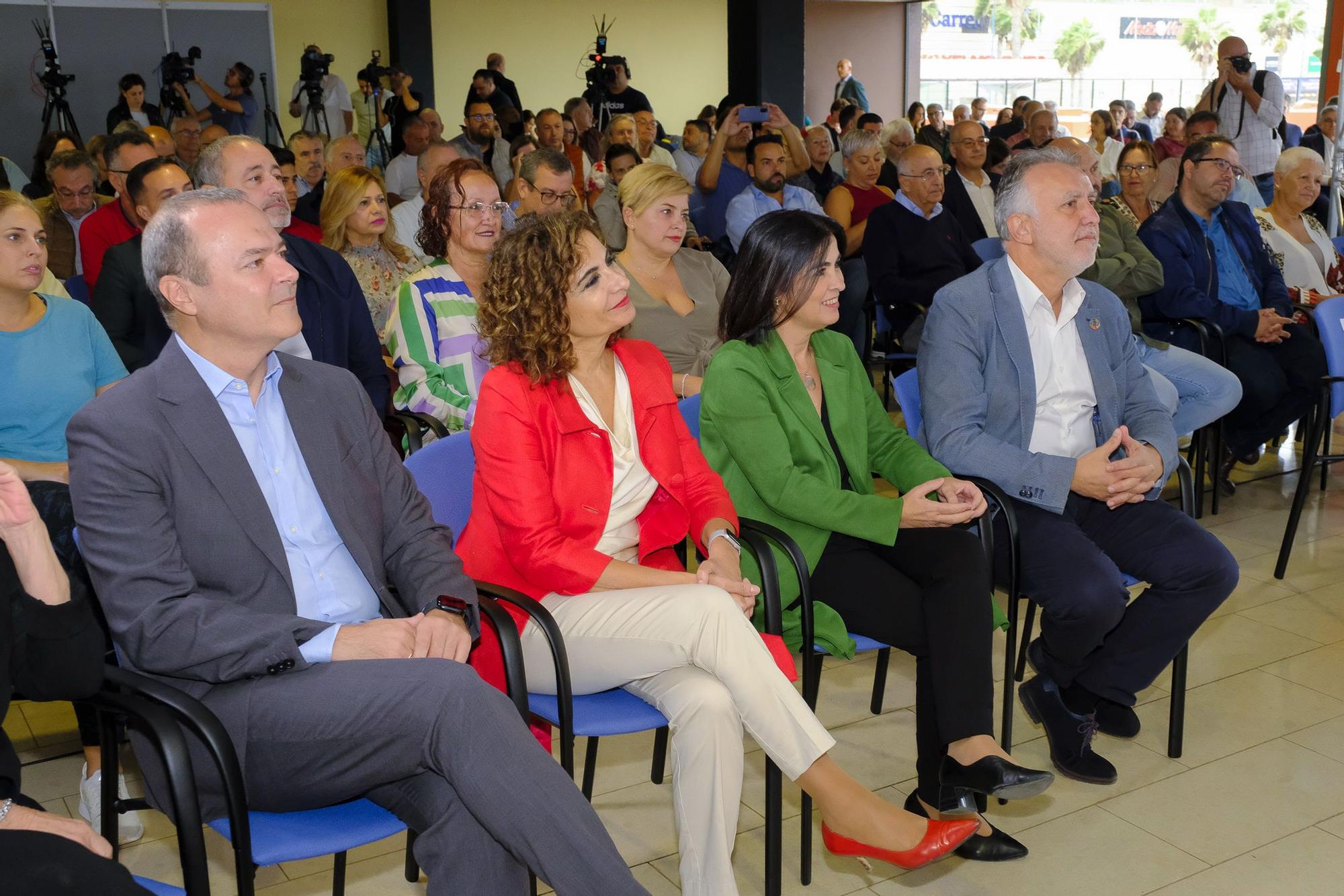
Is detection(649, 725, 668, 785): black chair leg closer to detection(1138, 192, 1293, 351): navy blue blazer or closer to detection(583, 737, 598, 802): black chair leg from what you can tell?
detection(583, 737, 598, 802): black chair leg

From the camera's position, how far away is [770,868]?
2062mm

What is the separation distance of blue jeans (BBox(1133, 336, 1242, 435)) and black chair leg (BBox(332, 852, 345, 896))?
2793 millimetres

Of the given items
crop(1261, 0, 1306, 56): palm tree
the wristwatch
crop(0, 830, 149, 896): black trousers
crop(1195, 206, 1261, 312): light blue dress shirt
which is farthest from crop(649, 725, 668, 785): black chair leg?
Answer: crop(1261, 0, 1306, 56): palm tree

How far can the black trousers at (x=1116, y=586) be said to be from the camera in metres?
2.48

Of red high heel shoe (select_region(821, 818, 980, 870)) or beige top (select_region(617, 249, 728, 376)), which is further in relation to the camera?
beige top (select_region(617, 249, 728, 376))

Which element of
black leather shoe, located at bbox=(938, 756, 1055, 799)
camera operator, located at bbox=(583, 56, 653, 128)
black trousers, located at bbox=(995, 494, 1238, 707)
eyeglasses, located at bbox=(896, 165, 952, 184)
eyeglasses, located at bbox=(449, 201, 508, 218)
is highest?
camera operator, located at bbox=(583, 56, 653, 128)

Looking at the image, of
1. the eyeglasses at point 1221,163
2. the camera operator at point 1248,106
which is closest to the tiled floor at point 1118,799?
the eyeglasses at point 1221,163

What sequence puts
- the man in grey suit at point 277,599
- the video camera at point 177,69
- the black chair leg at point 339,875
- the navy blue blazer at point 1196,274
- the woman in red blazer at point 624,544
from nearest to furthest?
the man in grey suit at point 277,599
the woman in red blazer at point 624,544
the black chair leg at point 339,875
the navy blue blazer at point 1196,274
the video camera at point 177,69

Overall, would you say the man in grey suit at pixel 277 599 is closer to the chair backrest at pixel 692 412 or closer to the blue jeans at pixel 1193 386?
the chair backrest at pixel 692 412

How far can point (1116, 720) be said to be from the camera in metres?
2.74

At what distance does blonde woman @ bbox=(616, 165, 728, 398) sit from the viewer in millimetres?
3395

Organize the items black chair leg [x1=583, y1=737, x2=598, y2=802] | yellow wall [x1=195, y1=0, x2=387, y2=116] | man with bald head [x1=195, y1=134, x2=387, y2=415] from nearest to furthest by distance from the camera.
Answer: black chair leg [x1=583, y1=737, x2=598, y2=802] → man with bald head [x1=195, y1=134, x2=387, y2=415] → yellow wall [x1=195, y1=0, x2=387, y2=116]

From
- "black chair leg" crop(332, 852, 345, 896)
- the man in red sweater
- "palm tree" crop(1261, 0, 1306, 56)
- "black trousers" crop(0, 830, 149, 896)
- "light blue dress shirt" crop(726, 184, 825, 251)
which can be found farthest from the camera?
"palm tree" crop(1261, 0, 1306, 56)

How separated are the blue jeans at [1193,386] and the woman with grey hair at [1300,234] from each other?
2.95 ft
